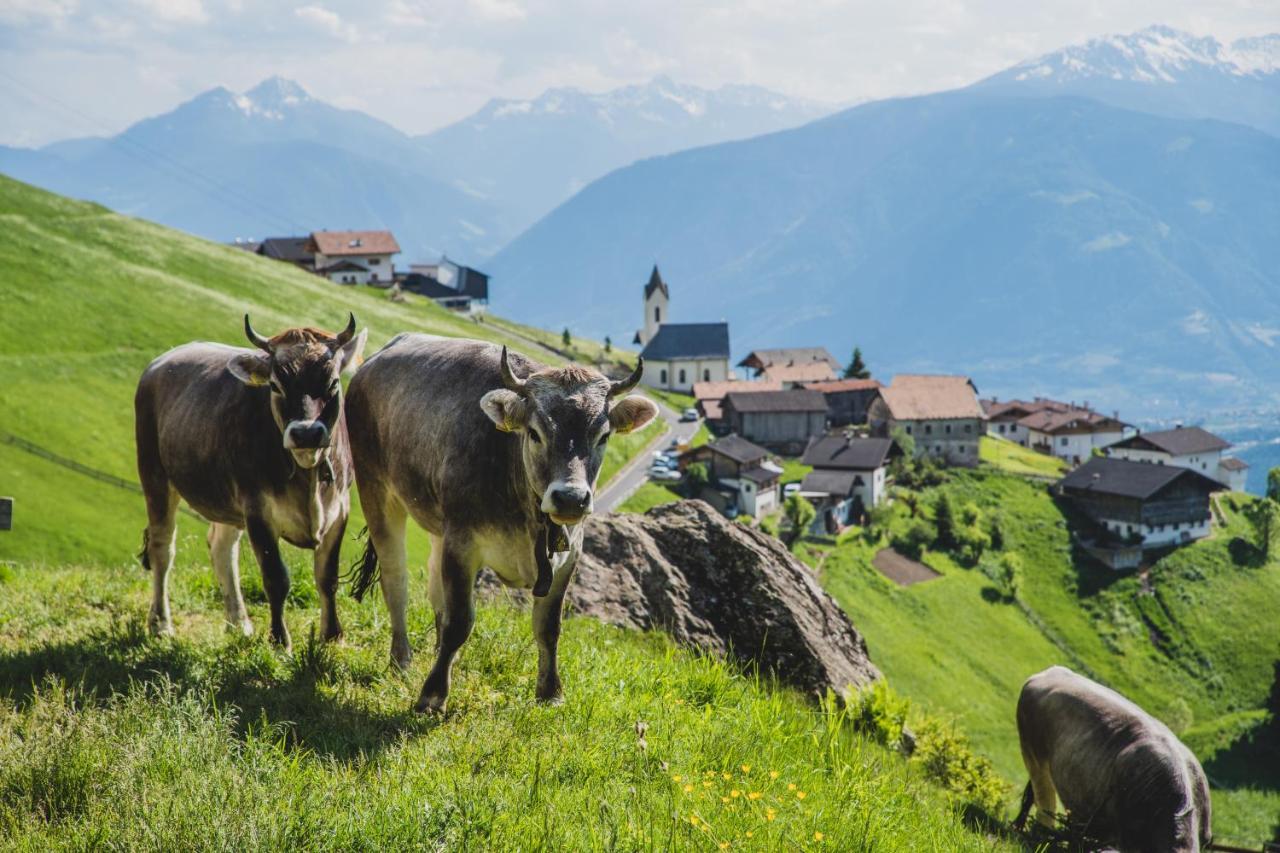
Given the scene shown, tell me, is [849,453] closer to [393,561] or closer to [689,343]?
[689,343]

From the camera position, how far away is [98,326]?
64000mm

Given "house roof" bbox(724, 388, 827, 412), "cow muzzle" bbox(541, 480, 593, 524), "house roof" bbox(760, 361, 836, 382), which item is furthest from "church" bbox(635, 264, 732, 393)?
"cow muzzle" bbox(541, 480, 593, 524)

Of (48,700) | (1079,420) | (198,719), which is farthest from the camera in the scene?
(1079,420)

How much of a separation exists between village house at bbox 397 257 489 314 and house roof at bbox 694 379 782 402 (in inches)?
1510

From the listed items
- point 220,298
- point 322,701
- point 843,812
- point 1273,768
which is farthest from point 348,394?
point 220,298

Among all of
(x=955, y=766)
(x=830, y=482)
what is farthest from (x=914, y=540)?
(x=955, y=766)

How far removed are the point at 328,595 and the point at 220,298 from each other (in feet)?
247

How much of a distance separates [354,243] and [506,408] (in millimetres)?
142403

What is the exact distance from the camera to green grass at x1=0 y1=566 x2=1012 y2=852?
5199mm

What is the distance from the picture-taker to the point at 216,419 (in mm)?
9234

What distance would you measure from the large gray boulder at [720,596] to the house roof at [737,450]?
82.4 m

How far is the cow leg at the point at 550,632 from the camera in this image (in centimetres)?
748

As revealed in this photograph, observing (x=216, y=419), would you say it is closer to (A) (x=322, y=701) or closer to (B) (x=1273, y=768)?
(A) (x=322, y=701)

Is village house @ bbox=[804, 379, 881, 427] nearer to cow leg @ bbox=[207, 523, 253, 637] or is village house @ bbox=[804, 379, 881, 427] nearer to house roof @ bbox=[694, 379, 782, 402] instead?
house roof @ bbox=[694, 379, 782, 402]
